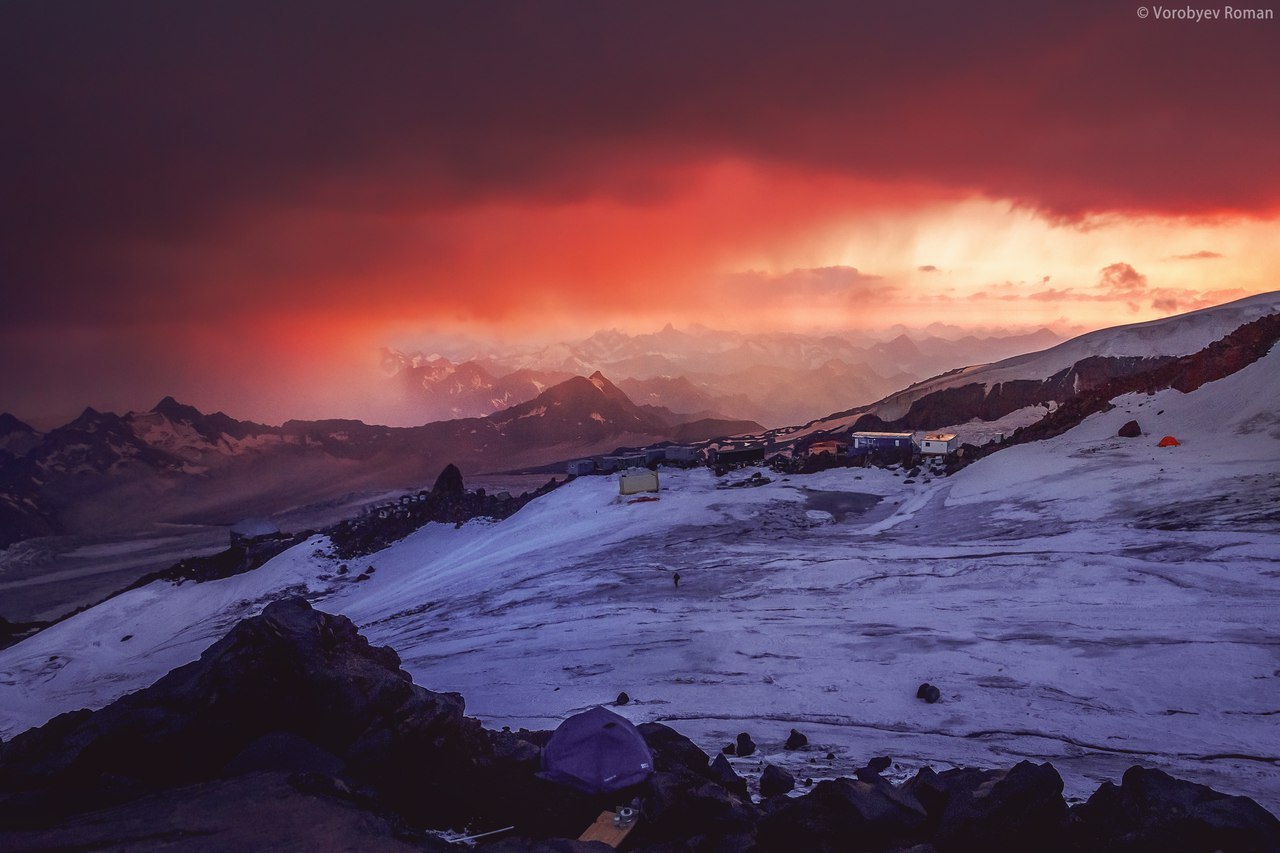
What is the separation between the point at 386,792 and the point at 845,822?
4621 millimetres

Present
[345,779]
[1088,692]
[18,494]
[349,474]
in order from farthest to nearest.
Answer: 1. [349,474]
2. [18,494]
3. [1088,692]
4. [345,779]

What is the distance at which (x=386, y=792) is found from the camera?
730 centimetres

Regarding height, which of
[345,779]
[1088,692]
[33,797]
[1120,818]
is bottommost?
[1088,692]

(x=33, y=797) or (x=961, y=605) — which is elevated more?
(x=33, y=797)

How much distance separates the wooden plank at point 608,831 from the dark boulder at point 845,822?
4.30ft

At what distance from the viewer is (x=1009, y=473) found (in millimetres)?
26609

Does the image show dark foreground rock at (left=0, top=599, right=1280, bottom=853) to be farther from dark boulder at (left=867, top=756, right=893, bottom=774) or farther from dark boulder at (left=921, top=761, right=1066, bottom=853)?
dark boulder at (left=867, top=756, right=893, bottom=774)

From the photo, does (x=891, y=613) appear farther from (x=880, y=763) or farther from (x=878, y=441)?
(x=878, y=441)

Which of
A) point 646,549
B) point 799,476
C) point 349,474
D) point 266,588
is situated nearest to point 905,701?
point 646,549

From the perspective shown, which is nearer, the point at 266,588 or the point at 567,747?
the point at 567,747

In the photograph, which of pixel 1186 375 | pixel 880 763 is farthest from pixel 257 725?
pixel 1186 375

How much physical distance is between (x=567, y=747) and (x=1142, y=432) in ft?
89.7

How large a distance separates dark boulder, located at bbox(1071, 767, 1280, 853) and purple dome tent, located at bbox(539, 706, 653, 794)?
4272 mm

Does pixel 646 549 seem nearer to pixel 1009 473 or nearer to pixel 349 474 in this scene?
pixel 1009 473
